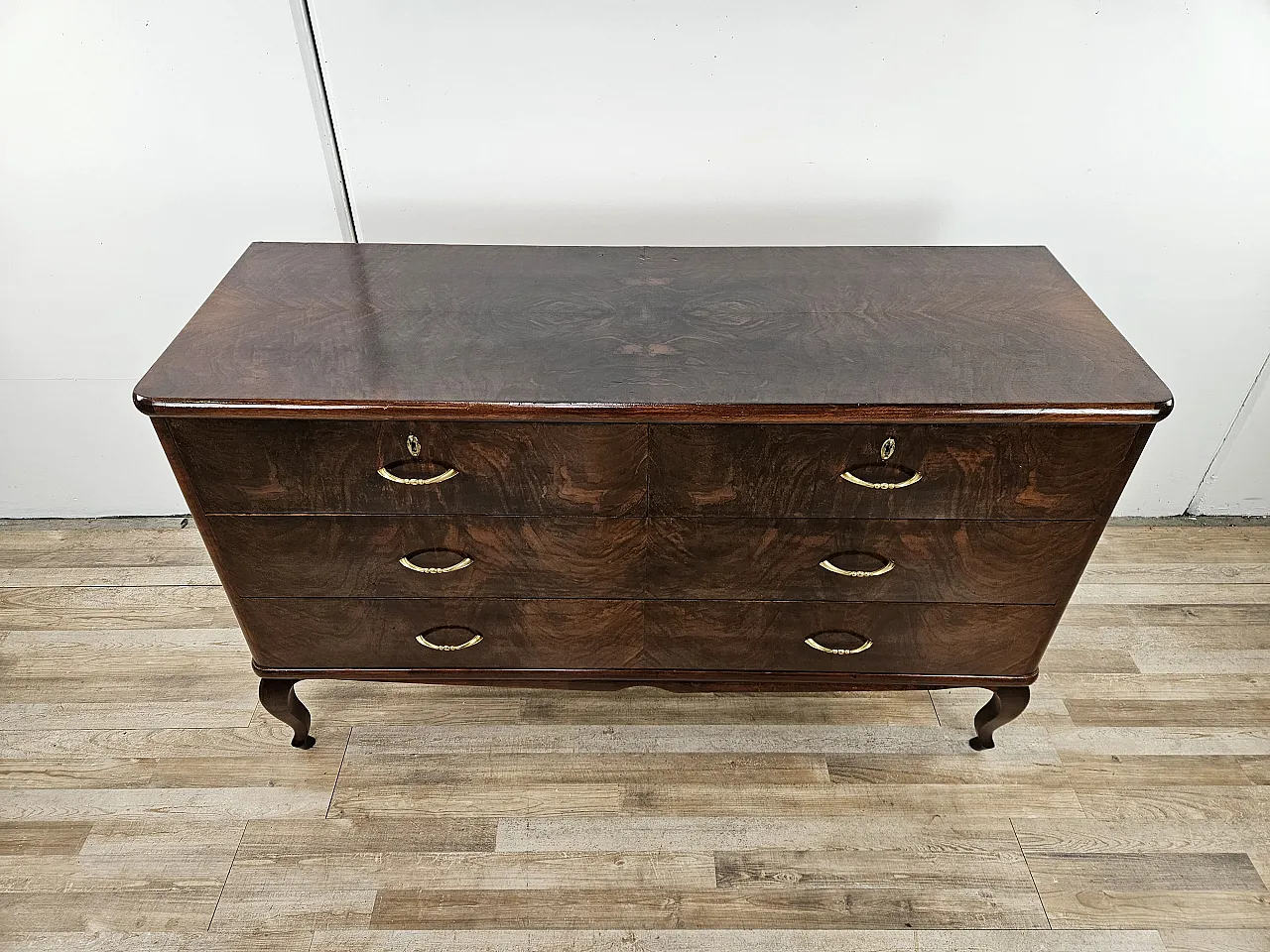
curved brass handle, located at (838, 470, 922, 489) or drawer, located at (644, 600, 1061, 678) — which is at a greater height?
curved brass handle, located at (838, 470, 922, 489)

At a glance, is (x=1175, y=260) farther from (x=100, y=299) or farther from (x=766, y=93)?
(x=100, y=299)

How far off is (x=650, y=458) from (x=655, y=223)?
0.67m

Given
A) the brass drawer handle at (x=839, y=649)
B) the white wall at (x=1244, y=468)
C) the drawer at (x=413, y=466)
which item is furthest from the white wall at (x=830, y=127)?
the brass drawer handle at (x=839, y=649)

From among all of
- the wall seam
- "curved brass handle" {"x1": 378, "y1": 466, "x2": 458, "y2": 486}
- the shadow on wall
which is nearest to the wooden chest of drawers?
"curved brass handle" {"x1": 378, "y1": 466, "x2": 458, "y2": 486}

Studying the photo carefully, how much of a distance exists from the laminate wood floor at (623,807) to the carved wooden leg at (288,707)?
0.11ft

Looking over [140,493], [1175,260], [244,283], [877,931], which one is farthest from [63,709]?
[1175,260]

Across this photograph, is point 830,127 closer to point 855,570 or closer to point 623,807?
point 855,570

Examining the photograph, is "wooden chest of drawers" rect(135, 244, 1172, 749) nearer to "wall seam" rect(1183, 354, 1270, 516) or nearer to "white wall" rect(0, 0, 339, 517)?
"white wall" rect(0, 0, 339, 517)

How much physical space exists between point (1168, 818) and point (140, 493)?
2211mm

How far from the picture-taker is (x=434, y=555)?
1.23 m

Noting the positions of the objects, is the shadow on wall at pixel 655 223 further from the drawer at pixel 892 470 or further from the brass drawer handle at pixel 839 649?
the brass drawer handle at pixel 839 649

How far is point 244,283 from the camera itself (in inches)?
52.5

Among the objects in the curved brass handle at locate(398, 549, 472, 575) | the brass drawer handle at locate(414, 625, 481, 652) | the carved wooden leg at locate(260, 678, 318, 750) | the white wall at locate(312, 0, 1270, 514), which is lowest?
the carved wooden leg at locate(260, 678, 318, 750)

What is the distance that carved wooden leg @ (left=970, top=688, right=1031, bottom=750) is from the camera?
144 cm
